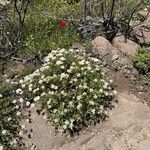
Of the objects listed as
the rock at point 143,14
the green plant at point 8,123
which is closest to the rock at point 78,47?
the green plant at point 8,123

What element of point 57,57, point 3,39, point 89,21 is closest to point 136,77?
point 57,57

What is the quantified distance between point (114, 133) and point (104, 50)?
2570 mm

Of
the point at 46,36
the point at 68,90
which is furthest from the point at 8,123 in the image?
the point at 46,36

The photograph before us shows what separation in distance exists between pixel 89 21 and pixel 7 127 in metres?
4.08

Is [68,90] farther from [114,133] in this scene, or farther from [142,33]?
[142,33]

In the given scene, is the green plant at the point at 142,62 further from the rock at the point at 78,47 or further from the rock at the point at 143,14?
the rock at the point at 143,14

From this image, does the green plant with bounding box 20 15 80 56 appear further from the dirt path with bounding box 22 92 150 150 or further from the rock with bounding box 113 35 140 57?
the dirt path with bounding box 22 92 150 150

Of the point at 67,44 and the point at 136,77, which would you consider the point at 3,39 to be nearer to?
the point at 67,44

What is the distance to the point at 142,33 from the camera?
11.7 m

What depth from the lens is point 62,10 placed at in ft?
48.1

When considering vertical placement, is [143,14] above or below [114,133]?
above

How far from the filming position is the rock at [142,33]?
11.7 m

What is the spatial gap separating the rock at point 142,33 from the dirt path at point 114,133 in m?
2.24

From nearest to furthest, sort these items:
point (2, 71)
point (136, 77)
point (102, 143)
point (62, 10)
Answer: point (102, 143), point (136, 77), point (2, 71), point (62, 10)
